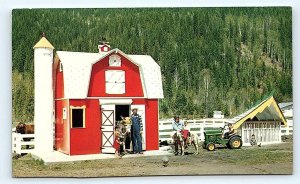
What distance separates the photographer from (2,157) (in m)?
8.47

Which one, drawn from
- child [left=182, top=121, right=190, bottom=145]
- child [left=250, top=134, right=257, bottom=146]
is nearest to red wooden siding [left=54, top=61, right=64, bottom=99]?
child [left=182, top=121, right=190, bottom=145]

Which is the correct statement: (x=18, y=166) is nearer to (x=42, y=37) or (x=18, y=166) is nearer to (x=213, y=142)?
(x=42, y=37)

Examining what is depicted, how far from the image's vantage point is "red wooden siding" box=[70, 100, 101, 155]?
28.1 ft

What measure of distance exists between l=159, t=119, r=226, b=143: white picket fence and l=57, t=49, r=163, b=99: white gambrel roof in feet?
1.38

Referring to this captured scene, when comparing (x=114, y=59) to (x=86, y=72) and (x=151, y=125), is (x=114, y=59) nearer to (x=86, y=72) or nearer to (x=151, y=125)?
(x=86, y=72)

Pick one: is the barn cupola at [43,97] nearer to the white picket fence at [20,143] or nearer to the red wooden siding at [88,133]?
the white picket fence at [20,143]

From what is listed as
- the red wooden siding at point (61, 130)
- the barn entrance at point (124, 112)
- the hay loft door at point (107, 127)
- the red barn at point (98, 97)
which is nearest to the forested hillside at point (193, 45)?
the red barn at point (98, 97)

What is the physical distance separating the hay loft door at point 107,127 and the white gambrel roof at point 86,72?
0.37 metres

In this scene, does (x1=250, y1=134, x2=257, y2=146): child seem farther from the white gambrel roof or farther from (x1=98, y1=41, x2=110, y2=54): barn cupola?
(x1=98, y1=41, x2=110, y2=54): barn cupola

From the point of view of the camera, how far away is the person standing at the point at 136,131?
8680 millimetres

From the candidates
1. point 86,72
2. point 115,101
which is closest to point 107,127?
point 115,101

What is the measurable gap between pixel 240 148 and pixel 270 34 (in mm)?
1690

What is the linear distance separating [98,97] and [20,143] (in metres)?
1.26

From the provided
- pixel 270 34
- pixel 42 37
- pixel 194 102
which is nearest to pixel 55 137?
pixel 42 37
